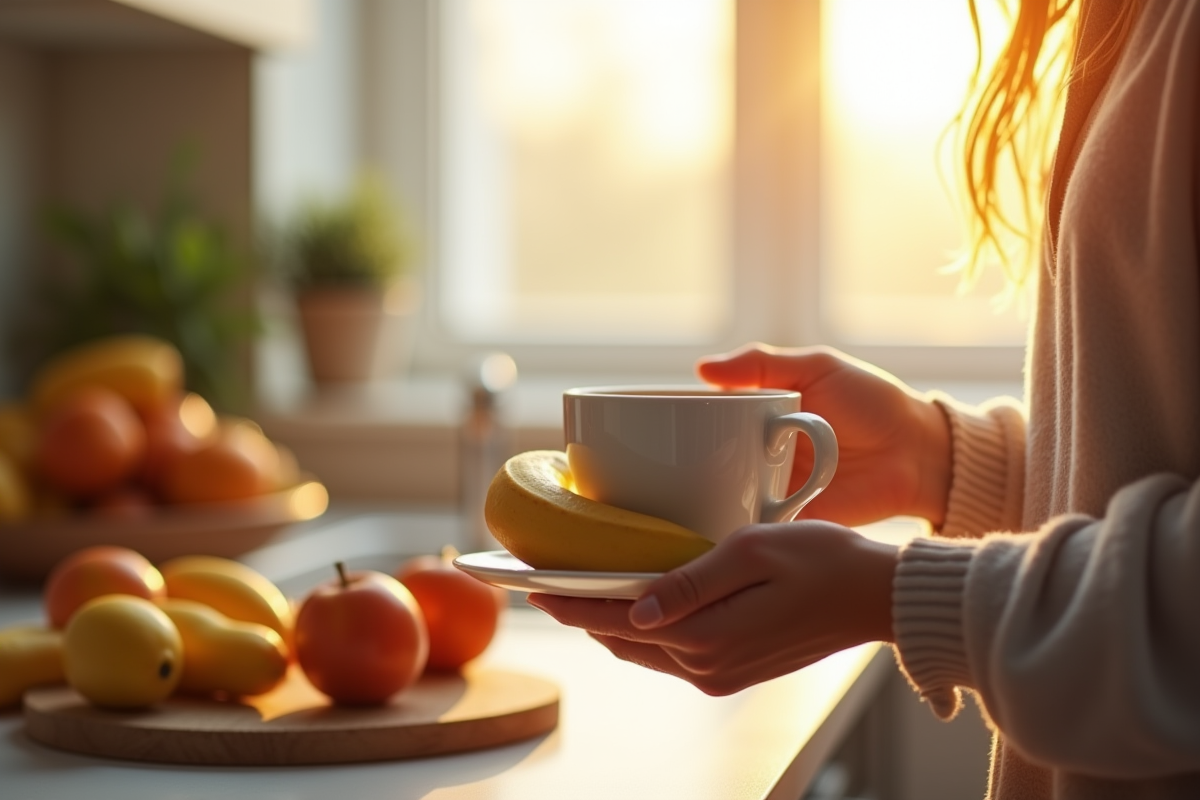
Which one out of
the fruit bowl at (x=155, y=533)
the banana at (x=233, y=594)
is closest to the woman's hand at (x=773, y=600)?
the banana at (x=233, y=594)

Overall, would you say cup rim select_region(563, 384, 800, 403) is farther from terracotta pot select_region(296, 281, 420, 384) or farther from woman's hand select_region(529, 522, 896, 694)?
terracotta pot select_region(296, 281, 420, 384)

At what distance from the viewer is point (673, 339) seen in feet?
7.52

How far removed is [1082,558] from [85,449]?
1.09m

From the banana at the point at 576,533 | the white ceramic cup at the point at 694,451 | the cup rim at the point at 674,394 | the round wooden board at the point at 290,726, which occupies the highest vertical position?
the cup rim at the point at 674,394

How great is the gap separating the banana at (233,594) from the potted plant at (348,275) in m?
0.99

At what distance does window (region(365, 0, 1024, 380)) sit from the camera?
7.13ft

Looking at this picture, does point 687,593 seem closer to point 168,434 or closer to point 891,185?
point 168,434

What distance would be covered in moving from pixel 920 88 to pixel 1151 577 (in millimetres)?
1618

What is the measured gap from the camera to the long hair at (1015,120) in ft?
2.93

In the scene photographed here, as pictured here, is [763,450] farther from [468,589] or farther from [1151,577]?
[468,589]

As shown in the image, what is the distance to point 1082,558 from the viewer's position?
656 mm

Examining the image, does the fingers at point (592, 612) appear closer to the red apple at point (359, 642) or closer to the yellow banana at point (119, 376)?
A: the red apple at point (359, 642)

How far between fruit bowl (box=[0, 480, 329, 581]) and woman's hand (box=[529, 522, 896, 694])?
822mm

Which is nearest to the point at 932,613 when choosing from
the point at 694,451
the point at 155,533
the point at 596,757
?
the point at 694,451
